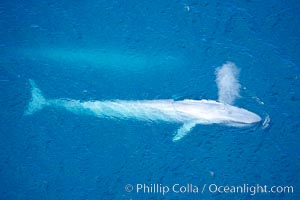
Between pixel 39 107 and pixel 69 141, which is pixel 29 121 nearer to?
pixel 39 107

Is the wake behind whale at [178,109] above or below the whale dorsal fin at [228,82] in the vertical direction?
below

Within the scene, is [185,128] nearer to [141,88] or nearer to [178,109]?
[178,109]

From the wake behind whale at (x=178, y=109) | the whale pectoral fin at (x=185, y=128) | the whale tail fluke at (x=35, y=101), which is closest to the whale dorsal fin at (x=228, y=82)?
the wake behind whale at (x=178, y=109)

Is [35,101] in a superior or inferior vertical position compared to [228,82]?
inferior

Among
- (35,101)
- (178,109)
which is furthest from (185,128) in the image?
(35,101)

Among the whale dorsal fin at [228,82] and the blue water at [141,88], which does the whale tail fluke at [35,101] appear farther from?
the whale dorsal fin at [228,82]

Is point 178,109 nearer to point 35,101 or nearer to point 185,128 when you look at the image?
point 185,128

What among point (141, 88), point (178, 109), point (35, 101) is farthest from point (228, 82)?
point (35, 101)
